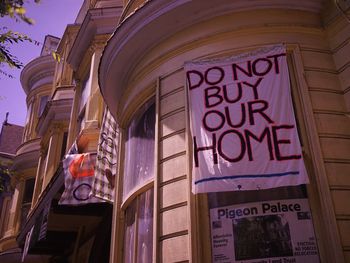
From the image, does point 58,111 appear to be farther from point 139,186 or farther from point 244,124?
point 244,124

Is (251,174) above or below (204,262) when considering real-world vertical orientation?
above

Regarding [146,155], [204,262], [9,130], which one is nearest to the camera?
[204,262]

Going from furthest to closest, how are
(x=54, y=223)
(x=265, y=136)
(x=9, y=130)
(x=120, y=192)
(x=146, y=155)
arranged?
(x=9, y=130) < (x=54, y=223) < (x=120, y=192) < (x=146, y=155) < (x=265, y=136)

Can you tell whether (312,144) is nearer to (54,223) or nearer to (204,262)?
(204,262)

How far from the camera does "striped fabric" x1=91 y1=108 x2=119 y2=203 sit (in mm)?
7402

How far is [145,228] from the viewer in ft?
19.0

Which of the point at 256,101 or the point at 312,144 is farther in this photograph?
the point at 256,101

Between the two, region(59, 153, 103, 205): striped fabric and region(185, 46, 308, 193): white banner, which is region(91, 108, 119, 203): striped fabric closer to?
region(59, 153, 103, 205): striped fabric

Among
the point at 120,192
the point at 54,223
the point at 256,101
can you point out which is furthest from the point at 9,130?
the point at 256,101

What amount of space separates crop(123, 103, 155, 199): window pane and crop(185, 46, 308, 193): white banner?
113 cm

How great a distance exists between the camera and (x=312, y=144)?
4863 millimetres

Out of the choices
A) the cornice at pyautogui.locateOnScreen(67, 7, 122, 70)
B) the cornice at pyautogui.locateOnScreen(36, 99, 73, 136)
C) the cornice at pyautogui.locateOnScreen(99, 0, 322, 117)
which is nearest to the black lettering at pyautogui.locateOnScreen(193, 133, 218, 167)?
the cornice at pyautogui.locateOnScreen(99, 0, 322, 117)

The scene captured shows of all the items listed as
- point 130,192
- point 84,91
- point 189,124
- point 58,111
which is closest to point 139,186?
point 130,192

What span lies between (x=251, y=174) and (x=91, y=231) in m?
6.89
